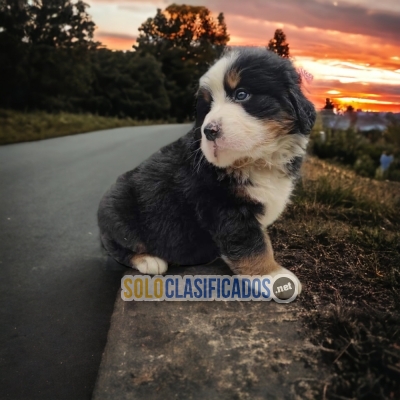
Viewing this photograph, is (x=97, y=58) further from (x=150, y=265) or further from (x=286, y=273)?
(x=286, y=273)

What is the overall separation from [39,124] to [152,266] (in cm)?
93

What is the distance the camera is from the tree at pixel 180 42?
1.87 metres

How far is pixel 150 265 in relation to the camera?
5.79 feet

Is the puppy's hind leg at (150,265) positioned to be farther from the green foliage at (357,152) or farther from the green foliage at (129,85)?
the green foliage at (357,152)

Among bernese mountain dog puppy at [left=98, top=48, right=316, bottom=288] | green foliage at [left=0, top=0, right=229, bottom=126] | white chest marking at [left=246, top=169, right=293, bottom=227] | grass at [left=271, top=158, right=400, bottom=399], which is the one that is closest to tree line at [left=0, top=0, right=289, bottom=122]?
green foliage at [left=0, top=0, right=229, bottom=126]

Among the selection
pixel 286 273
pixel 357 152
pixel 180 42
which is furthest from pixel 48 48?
pixel 357 152

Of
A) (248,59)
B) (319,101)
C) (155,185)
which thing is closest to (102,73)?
(155,185)

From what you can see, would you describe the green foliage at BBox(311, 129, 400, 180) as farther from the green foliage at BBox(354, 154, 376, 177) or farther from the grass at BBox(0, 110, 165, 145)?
the grass at BBox(0, 110, 165, 145)

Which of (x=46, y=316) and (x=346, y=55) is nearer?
(x=46, y=316)

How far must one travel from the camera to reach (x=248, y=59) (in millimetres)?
1386

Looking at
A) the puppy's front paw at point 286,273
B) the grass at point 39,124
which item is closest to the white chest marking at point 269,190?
the puppy's front paw at point 286,273

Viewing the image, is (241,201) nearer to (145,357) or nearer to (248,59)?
(248,59)

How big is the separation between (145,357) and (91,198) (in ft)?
3.98

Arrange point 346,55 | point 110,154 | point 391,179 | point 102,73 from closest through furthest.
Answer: point 346,55
point 102,73
point 110,154
point 391,179
